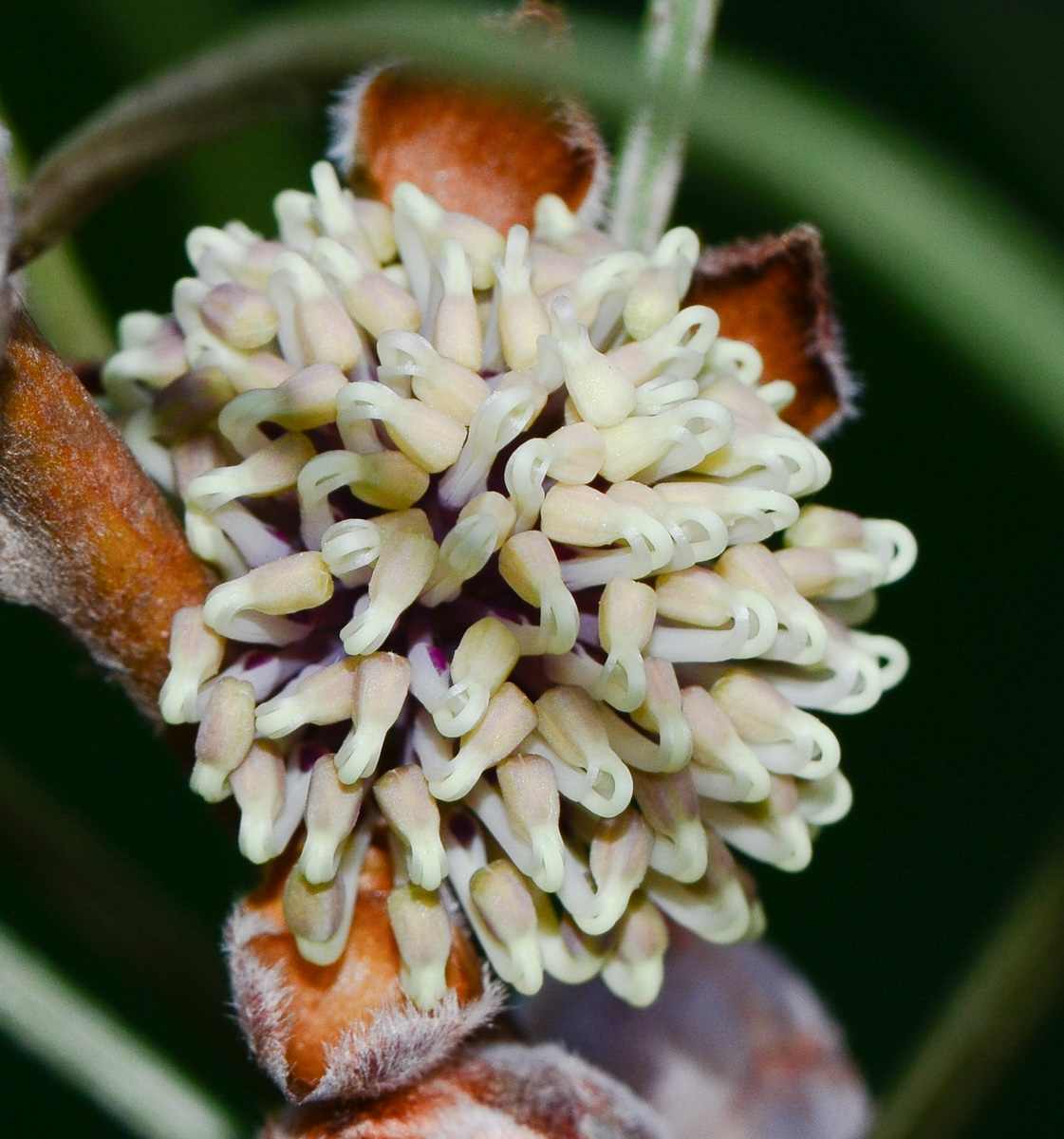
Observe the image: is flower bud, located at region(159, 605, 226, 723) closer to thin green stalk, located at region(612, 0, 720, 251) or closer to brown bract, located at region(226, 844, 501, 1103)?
brown bract, located at region(226, 844, 501, 1103)

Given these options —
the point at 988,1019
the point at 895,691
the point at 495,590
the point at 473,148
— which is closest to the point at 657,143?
the point at 473,148

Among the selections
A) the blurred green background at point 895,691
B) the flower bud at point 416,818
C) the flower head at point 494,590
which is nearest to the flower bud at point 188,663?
the flower head at point 494,590

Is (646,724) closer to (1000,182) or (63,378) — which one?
(63,378)

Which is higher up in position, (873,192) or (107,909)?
(873,192)

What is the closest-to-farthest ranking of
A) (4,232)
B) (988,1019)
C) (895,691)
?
(4,232) < (988,1019) < (895,691)

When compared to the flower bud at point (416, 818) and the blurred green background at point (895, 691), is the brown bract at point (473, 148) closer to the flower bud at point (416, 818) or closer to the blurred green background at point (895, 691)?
the flower bud at point (416, 818)

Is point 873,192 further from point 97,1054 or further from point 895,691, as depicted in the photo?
point 895,691

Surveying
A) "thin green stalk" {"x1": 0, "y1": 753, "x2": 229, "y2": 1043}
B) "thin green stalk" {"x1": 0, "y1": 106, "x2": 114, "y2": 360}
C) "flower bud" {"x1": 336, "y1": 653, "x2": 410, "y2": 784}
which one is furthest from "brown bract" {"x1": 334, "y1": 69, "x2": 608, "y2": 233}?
"thin green stalk" {"x1": 0, "y1": 753, "x2": 229, "y2": 1043}

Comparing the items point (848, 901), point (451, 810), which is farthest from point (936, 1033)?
point (848, 901)
